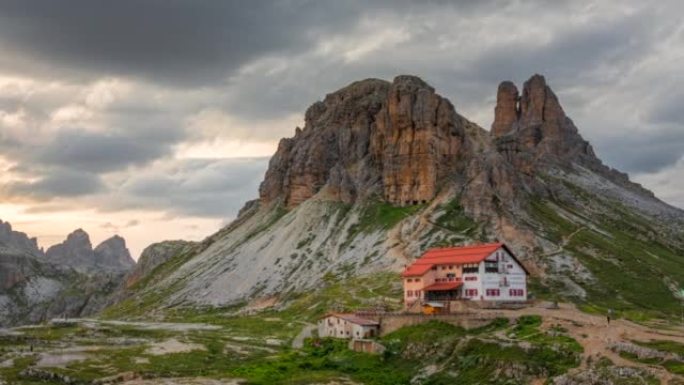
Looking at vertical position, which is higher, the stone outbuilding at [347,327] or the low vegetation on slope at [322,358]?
the stone outbuilding at [347,327]

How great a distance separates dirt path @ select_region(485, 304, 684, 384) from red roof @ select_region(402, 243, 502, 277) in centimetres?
1752

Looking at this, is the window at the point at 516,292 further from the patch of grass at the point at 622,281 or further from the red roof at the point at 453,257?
the patch of grass at the point at 622,281

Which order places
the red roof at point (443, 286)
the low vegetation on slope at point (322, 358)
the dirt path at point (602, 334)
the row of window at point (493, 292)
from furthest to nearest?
the red roof at point (443, 286), the row of window at point (493, 292), the low vegetation on slope at point (322, 358), the dirt path at point (602, 334)

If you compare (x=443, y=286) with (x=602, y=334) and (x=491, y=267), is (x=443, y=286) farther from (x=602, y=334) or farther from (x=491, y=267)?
(x=602, y=334)

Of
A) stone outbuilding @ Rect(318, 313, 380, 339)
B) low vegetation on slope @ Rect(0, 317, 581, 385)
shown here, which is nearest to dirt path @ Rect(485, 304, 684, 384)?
low vegetation on slope @ Rect(0, 317, 581, 385)

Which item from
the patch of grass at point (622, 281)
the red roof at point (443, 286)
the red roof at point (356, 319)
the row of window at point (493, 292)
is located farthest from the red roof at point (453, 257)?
the patch of grass at point (622, 281)

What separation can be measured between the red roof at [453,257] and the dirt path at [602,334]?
17.5m

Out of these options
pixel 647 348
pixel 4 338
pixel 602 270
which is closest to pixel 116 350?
pixel 4 338

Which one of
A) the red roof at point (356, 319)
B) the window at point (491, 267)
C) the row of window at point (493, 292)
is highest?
the window at point (491, 267)

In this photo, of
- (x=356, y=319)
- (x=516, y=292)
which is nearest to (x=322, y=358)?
(x=356, y=319)

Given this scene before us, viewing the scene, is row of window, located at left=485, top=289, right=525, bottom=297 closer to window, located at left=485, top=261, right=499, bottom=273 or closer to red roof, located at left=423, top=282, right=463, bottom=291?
window, located at left=485, top=261, right=499, bottom=273

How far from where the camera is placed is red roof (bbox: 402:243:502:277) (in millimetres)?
131625

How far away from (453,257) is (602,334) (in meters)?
43.5

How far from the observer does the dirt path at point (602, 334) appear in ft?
275
